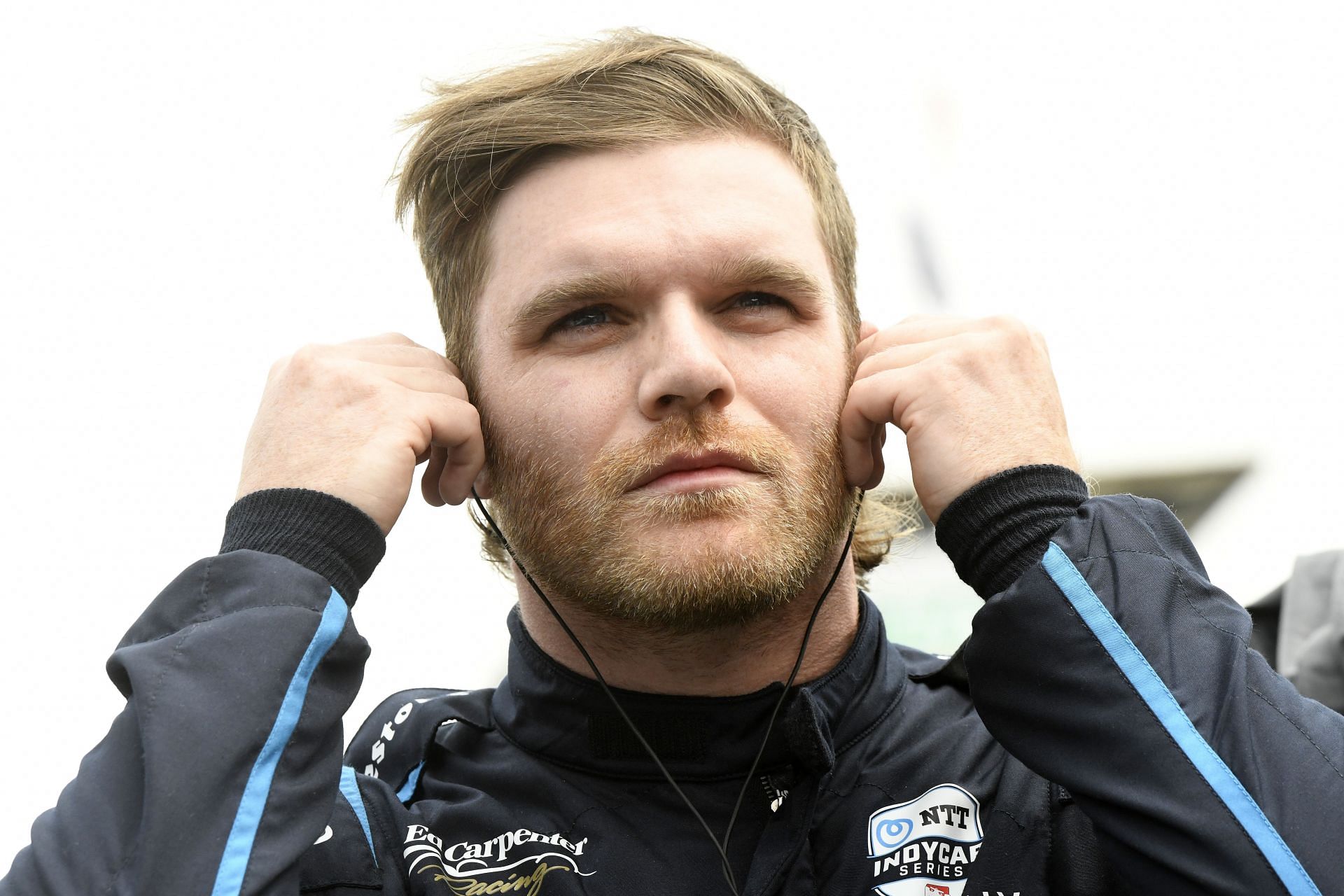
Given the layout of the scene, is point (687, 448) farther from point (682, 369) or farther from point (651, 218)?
point (651, 218)

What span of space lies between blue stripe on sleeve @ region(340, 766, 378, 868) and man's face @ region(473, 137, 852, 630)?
449 millimetres

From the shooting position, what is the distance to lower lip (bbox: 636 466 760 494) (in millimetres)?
1925

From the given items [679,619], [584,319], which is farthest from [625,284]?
[679,619]

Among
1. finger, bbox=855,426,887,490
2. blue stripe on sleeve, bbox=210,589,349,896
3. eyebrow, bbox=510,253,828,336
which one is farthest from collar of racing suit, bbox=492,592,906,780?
eyebrow, bbox=510,253,828,336

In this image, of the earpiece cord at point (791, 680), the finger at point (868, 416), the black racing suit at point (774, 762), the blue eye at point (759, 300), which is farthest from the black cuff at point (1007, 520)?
the blue eye at point (759, 300)

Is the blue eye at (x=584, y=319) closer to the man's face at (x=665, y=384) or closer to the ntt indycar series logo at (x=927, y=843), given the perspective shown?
the man's face at (x=665, y=384)

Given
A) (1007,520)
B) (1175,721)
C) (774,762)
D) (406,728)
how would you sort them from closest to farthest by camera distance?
(1175,721) < (1007,520) < (774,762) < (406,728)

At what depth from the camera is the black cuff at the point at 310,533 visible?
1.77 metres

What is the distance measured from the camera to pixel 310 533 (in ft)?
5.86

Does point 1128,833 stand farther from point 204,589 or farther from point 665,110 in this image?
point 665,110

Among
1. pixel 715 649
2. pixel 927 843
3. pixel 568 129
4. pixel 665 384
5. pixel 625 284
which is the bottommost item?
pixel 927 843

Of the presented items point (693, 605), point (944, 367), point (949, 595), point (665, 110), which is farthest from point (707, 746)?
point (949, 595)

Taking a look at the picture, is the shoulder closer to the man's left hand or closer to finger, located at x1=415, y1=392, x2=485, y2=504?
finger, located at x1=415, y1=392, x2=485, y2=504

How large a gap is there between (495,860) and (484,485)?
2.25 feet
